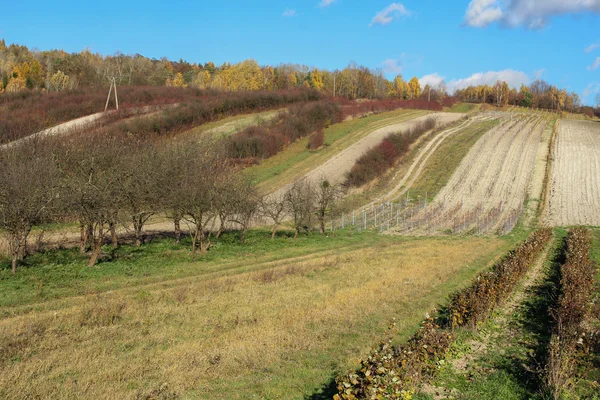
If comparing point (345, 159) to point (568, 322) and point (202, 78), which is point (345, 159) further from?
point (202, 78)

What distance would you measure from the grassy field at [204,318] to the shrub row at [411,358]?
1.55m

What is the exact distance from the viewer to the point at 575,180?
60.6 meters

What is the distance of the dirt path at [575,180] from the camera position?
4903 centimetres

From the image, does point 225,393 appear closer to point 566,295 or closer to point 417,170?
point 566,295

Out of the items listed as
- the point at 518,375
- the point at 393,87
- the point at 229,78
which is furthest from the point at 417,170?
the point at 393,87

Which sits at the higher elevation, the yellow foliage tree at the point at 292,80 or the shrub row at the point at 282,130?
the yellow foliage tree at the point at 292,80

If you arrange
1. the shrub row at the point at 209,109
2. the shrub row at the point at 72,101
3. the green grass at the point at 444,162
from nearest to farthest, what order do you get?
the green grass at the point at 444,162 < the shrub row at the point at 209,109 < the shrub row at the point at 72,101

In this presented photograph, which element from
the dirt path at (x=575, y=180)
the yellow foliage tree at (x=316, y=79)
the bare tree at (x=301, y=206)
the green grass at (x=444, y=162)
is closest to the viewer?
the bare tree at (x=301, y=206)

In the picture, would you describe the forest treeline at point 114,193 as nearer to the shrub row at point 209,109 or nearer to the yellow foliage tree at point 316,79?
the shrub row at point 209,109

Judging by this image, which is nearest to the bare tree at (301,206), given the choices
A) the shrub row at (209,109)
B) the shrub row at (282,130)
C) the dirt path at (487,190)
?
the dirt path at (487,190)

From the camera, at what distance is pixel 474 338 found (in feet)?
50.1

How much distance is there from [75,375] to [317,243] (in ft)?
82.2

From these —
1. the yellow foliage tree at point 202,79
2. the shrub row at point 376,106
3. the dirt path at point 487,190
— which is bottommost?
the dirt path at point 487,190

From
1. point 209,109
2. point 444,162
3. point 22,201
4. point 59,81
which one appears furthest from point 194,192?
point 59,81
